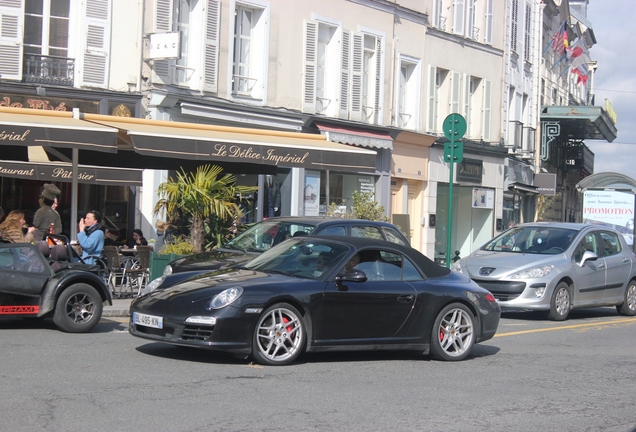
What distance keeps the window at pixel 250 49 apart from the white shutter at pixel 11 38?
19.2 feet

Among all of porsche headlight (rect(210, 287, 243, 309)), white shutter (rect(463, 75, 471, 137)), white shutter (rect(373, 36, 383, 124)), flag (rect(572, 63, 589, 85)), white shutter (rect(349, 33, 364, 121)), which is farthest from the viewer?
flag (rect(572, 63, 589, 85))

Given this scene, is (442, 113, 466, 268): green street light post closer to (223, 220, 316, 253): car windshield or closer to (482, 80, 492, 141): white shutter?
(223, 220, 316, 253): car windshield

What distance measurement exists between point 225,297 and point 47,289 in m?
3.22

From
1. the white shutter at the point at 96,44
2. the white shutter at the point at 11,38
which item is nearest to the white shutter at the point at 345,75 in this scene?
the white shutter at the point at 96,44

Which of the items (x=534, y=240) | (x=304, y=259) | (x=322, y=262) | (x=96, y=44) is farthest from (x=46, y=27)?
(x=322, y=262)

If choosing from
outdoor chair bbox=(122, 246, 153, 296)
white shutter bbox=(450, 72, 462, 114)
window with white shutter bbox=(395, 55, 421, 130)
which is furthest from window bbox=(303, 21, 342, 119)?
outdoor chair bbox=(122, 246, 153, 296)

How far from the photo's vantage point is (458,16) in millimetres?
31656

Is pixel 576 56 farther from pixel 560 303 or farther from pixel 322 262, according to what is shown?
pixel 322 262

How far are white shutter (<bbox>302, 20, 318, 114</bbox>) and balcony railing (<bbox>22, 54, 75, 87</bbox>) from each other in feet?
23.4

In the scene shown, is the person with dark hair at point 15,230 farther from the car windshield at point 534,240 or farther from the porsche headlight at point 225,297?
the car windshield at point 534,240

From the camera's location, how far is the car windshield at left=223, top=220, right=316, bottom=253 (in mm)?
12973

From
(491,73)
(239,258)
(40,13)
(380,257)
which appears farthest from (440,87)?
(380,257)

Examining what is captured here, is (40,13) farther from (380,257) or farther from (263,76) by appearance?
(380,257)

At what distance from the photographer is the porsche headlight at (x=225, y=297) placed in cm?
846
